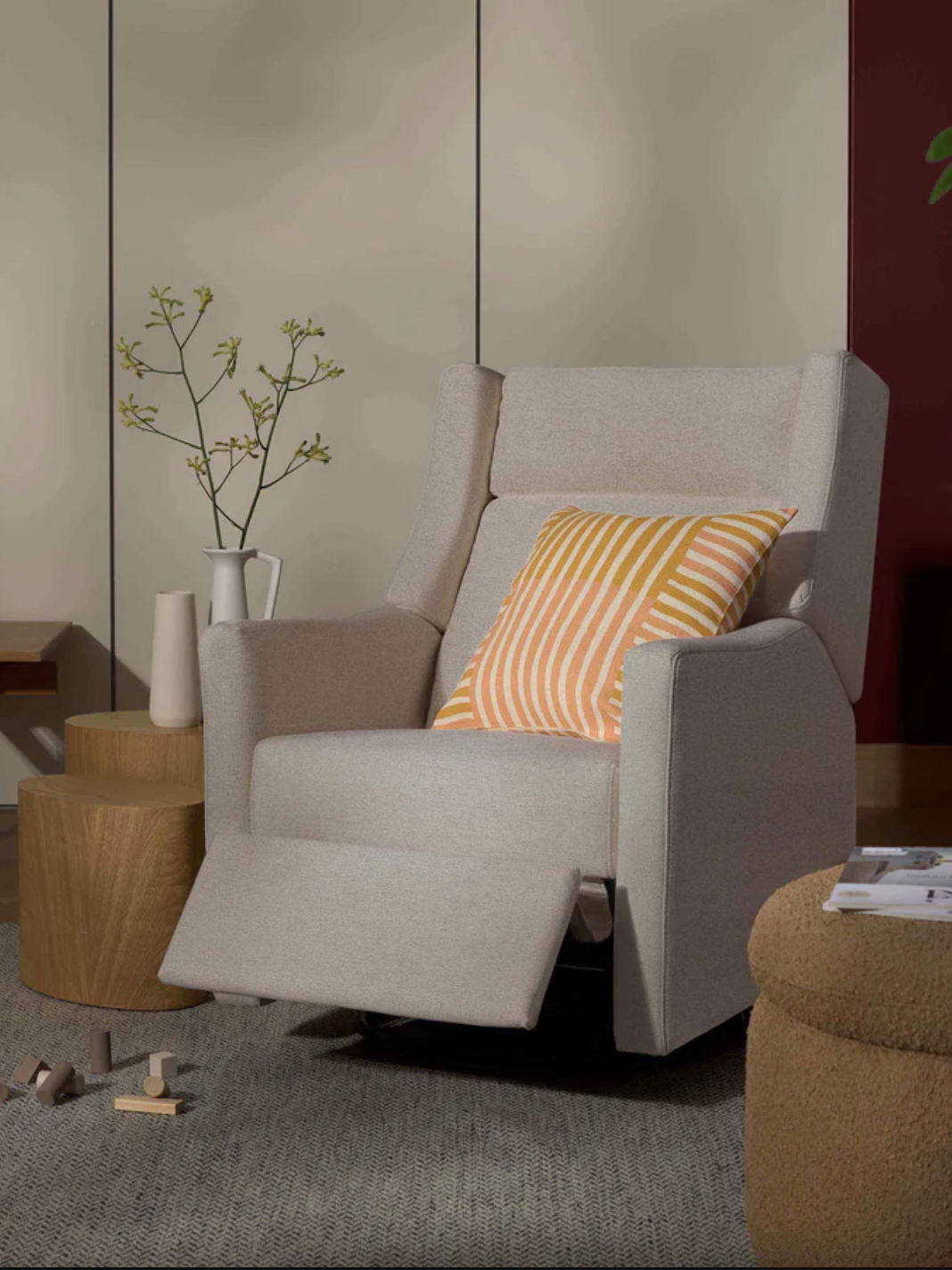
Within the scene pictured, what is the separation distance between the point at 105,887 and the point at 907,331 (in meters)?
2.37

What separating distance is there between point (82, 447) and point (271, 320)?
1.87 ft

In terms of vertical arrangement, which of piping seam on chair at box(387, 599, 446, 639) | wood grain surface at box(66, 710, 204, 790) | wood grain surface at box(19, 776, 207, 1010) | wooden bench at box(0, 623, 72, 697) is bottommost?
wood grain surface at box(19, 776, 207, 1010)

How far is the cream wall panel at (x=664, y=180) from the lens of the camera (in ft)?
12.4

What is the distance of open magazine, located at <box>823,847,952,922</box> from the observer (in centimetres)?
142

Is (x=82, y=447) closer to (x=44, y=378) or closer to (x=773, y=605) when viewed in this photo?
(x=44, y=378)

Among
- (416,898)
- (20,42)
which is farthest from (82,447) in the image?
(416,898)

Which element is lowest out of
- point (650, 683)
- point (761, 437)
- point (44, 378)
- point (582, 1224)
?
point (582, 1224)

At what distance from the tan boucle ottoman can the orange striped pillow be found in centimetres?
86

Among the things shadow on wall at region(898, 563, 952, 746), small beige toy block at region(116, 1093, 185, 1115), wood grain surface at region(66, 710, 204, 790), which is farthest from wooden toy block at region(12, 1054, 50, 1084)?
shadow on wall at region(898, 563, 952, 746)

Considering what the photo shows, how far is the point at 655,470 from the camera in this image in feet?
8.93

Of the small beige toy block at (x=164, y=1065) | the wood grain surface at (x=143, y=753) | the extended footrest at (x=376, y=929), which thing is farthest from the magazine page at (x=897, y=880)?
the wood grain surface at (x=143, y=753)

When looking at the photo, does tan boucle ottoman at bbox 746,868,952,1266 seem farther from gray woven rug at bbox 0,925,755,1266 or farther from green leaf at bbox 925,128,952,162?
green leaf at bbox 925,128,952,162

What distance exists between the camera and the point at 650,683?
1.99 meters

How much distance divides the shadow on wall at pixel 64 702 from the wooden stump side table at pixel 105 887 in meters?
1.32
